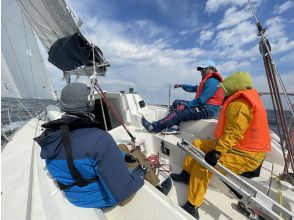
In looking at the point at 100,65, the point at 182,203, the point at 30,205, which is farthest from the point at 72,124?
the point at 100,65

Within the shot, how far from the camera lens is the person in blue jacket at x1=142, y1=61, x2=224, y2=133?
313 centimetres

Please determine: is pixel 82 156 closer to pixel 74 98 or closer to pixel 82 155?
pixel 82 155

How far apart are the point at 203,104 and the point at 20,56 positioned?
439cm

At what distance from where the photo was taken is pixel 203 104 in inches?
125

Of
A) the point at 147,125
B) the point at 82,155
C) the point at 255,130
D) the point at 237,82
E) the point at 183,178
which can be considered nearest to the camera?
the point at 82,155

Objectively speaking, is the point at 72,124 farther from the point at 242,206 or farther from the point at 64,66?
the point at 64,66

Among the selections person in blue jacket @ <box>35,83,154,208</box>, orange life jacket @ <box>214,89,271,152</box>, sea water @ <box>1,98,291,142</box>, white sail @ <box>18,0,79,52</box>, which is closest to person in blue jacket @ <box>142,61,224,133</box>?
orange life jacket @ <box>214,89,271,152</box>

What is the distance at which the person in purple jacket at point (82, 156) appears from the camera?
114 centimetres

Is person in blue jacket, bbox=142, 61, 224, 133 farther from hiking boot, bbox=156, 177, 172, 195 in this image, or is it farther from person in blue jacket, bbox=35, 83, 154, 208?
person in blue jacket, bbox=35, 83, 154, 208

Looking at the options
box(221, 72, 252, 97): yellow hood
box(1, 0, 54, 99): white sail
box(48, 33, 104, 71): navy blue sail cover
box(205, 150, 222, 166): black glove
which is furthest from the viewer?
box(1, 0, 54, 99): white sail

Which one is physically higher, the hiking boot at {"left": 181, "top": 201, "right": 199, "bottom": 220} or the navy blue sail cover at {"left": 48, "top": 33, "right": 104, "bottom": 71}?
the navy blue sail cover at {"left": 48, "top": 33, "right": 104, "bottom": 71}

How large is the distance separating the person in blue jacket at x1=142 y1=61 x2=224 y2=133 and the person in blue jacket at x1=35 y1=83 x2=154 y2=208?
204 centimetres

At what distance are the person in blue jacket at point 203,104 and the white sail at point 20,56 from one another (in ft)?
10.8

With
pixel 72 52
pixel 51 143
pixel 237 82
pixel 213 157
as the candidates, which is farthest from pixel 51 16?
pixel 213 157
